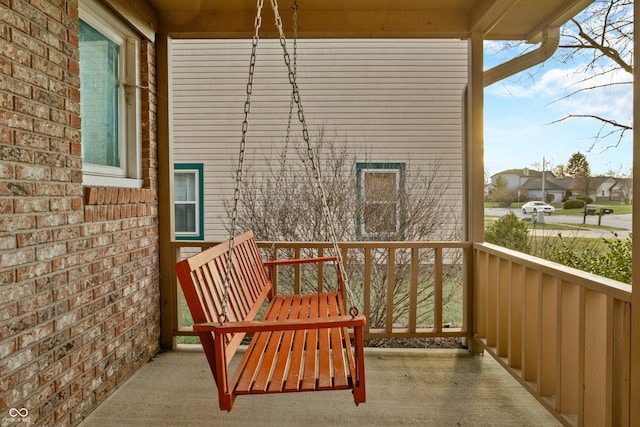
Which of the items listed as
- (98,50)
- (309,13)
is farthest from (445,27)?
(98,50)

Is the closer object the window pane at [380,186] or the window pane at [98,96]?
the window pane at [98,96]

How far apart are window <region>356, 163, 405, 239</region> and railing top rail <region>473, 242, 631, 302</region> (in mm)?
1831

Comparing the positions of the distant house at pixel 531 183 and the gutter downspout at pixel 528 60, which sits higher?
the gutter downspout at pixel 528 60

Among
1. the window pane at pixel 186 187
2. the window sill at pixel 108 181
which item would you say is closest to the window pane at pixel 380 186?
the window pane at pixel 186 187

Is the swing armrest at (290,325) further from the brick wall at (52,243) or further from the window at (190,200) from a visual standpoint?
the window at (190,200)

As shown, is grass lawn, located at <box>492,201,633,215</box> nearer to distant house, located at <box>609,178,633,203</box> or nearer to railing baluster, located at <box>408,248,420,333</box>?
distant house, located at <box>609,178,633,203</box>

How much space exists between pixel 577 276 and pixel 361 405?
52.9 inches

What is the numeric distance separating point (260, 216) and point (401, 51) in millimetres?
2608

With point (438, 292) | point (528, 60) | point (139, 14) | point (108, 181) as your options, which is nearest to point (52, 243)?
point (108, 181)

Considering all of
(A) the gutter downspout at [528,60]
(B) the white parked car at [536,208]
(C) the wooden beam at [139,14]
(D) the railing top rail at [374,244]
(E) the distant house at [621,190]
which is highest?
(C) the wooden beam at [139,14]

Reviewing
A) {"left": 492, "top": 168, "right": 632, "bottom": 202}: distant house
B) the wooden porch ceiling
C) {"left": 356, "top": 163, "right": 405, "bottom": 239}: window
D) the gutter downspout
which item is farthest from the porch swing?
{"left": 356, "top": 163, "right": 405, "bottom": 239}: window

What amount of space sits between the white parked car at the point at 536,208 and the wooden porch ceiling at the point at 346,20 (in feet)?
4.09

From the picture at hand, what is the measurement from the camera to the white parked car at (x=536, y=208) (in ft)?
9.37

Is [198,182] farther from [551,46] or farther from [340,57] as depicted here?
[551,46]
